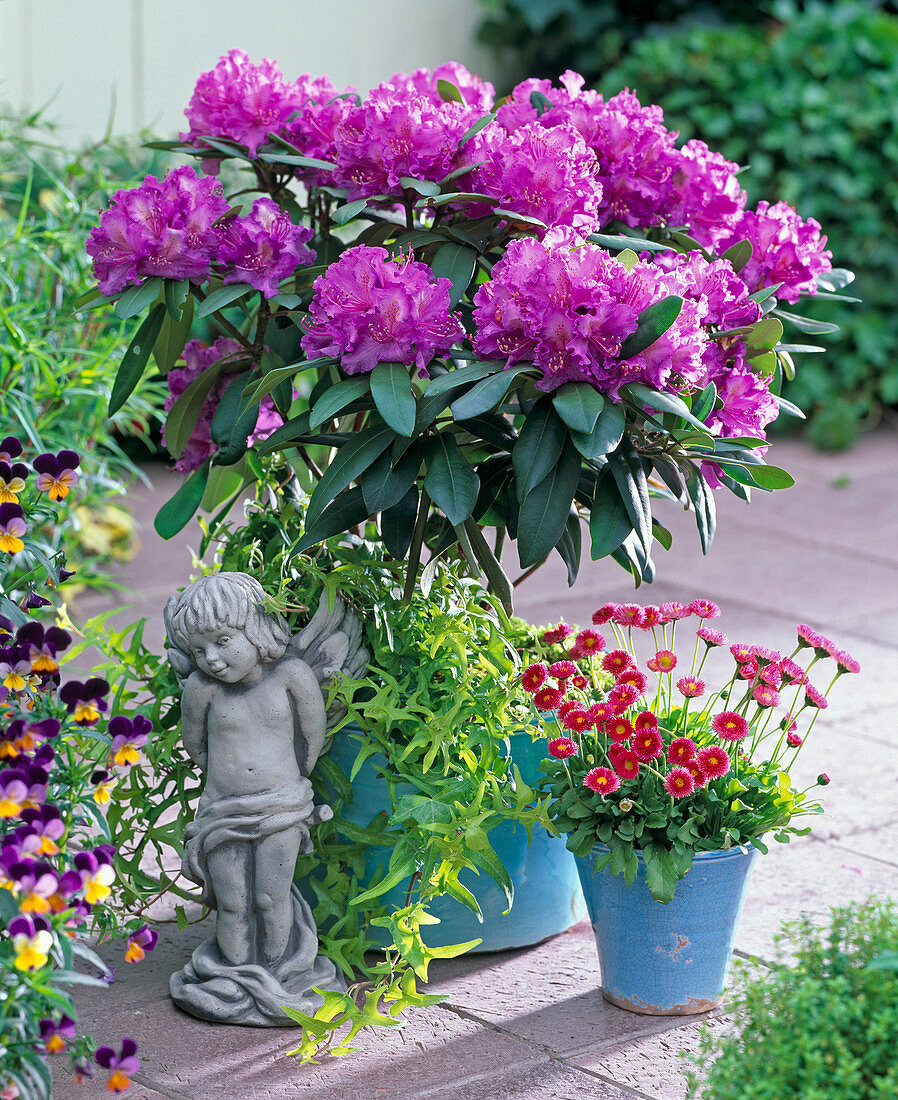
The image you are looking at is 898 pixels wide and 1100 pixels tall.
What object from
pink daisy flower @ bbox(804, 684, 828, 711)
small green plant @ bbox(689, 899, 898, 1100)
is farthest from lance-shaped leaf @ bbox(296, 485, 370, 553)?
small green plant @ bbox(689, 899, 898, 1100)

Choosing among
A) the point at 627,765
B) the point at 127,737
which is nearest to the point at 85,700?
the point at 127,737

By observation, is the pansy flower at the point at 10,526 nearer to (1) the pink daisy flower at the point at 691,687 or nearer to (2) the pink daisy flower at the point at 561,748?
(2) the pink daisy flower at the point at 561,748

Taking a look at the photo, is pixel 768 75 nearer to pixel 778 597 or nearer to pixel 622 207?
pixel 778 597

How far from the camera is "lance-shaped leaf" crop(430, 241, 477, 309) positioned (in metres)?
2.41

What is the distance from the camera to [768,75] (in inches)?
273

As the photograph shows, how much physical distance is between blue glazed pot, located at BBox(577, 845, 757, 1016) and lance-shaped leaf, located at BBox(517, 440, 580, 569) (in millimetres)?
Result: 556

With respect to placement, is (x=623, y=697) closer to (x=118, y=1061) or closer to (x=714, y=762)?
(x=714, y=762)

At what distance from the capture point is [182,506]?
266 cm

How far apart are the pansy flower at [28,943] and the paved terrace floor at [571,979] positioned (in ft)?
2.12

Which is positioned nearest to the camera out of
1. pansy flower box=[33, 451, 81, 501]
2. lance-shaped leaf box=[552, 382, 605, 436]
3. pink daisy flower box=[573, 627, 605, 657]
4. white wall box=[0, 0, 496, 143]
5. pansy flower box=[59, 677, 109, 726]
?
pansy flower box=[59, 677, 109, 726]

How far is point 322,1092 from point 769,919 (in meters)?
1.03

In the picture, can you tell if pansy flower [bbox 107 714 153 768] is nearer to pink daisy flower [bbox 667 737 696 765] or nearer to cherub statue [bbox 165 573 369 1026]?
cherub statue [bbox 165 573 369 1026]

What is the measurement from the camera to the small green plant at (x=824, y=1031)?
5.62ft

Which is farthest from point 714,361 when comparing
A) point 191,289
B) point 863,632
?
point 863,632
